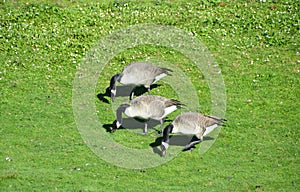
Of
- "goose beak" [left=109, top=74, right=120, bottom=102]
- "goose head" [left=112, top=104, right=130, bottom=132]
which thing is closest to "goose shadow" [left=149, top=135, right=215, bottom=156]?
"goose head" [left=112, top=104, right=130, bottom=132]

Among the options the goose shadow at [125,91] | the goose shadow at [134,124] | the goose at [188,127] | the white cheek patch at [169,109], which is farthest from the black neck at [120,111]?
the goose shadow at [125,91]

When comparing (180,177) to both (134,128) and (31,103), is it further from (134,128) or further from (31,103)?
(31,103)

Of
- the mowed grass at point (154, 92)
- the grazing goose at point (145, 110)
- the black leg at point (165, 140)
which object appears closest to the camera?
the mowed grass at point (154, 92)

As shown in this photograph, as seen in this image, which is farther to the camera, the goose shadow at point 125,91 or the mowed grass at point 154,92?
the goose shadow at point 125,91

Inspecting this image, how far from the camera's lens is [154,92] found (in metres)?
13.7

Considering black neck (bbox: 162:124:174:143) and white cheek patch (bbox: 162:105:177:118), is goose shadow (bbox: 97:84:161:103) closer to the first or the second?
white cheek patch (bbox: 162:105:177:118)

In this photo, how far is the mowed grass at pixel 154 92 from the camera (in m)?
10.2

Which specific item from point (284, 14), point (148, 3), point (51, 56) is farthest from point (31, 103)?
point (284, 14)

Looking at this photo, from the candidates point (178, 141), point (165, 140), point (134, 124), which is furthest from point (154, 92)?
point (165, 140)

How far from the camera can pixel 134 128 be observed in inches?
472

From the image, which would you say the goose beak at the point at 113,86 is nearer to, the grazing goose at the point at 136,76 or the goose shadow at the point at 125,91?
the grazing goose at the point at 136,76

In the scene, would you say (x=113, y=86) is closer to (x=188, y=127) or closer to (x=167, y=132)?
(x=167, y=132)

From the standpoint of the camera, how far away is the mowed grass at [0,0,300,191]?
33.4ft

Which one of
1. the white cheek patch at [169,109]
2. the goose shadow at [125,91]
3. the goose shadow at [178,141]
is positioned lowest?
the goose shadow at [178,141]
